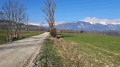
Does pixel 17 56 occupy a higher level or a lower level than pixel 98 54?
higher

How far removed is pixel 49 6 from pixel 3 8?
50.7 ft

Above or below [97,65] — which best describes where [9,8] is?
above

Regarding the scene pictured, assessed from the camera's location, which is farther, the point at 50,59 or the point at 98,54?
the point at 98,54

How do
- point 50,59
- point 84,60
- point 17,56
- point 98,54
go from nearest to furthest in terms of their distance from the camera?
point 84,60, point 50,59, point 17,56, point 98,54

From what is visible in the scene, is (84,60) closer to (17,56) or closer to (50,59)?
(50,59)

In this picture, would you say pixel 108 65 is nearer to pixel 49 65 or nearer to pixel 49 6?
pixel 49 65

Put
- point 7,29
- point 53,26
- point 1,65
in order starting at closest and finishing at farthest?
point 1,65, point 7,29, point 53,26

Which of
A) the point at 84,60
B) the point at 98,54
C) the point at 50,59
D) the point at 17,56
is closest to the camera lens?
the point at 84,60

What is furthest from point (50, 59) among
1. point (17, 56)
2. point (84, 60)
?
point (17, 56)

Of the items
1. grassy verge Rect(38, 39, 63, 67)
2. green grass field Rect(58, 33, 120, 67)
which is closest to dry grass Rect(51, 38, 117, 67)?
green grass field Rect(58, 33, 120, 67)

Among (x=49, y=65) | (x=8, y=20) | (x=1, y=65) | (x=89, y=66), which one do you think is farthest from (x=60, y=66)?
(x=8, y=20)

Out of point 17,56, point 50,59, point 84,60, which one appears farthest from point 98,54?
point 17,56

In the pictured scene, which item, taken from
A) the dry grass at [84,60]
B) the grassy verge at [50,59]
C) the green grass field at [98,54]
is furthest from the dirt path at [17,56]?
the green grass field at [98,54]

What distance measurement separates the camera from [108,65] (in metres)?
6.79
